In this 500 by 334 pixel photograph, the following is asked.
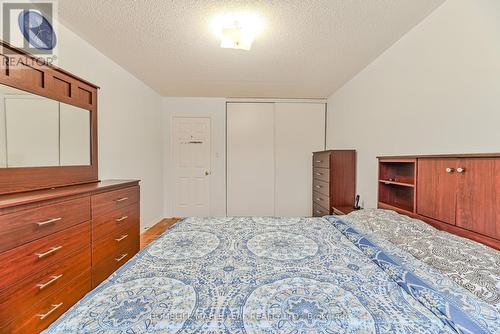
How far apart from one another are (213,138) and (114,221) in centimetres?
269

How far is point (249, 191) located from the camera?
4.43 m

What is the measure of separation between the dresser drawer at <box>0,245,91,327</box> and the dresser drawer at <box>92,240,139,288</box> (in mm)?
113

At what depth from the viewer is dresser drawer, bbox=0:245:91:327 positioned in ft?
3.63

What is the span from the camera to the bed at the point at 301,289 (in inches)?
27.0

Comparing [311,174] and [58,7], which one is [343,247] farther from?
[311,174]

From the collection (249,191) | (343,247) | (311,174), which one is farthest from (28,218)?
(311,174)

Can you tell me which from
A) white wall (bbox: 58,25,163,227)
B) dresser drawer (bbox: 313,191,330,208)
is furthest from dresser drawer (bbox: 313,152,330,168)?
white wall (bbox: 58,25,163,227)

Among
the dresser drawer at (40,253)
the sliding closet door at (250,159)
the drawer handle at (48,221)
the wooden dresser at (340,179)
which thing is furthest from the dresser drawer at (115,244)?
the wooden dresser at (340,179)

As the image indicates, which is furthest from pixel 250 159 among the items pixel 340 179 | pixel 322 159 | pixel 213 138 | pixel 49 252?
pixel 49 252

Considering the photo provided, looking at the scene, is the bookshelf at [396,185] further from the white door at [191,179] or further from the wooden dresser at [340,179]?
the white door at [191,179]

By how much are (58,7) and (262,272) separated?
2474mm

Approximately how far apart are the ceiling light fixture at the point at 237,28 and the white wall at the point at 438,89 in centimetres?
142

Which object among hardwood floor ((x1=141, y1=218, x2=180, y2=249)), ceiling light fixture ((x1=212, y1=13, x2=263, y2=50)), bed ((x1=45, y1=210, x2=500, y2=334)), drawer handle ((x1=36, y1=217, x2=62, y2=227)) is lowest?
hardwood floor ((x1=141, y1=218, x2=180, y2=249))

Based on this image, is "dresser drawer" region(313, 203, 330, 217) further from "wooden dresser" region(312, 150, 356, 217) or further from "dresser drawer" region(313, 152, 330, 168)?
"dresser drawer" region(313, 152, 330, 168)
